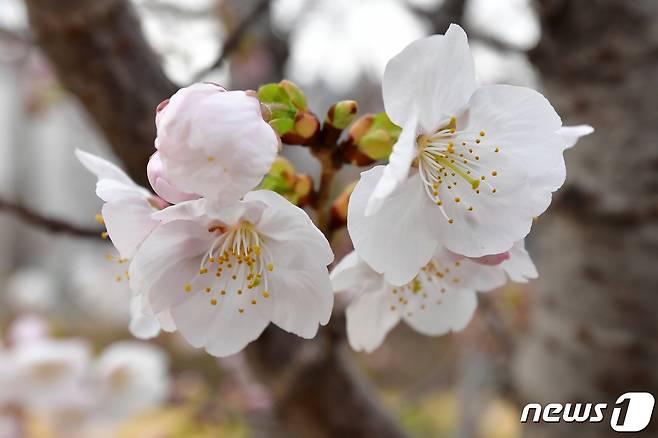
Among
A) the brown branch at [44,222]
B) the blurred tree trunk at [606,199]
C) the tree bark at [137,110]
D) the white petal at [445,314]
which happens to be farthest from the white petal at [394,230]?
the blurred tree trunk at [606,199]

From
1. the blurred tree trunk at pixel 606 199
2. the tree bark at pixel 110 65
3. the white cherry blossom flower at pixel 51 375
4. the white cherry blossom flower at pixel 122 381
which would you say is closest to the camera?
the tree bark at pixel 110 65

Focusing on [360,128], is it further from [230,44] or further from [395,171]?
[230,44]

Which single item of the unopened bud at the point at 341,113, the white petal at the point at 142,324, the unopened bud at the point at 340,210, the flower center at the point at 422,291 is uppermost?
the unopened bud at the point at 341,113

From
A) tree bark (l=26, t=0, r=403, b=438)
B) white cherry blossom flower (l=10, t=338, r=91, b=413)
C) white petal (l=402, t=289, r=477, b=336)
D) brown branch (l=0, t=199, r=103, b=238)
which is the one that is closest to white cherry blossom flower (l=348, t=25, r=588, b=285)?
white petal (l=402, t=289, r=477, b=336)

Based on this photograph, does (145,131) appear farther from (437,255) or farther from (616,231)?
(616,231)

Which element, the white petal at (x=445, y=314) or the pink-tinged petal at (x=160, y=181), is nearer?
the pink-tinged petal at (x=160, y=181)

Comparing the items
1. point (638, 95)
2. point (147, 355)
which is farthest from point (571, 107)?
point (147, 355)

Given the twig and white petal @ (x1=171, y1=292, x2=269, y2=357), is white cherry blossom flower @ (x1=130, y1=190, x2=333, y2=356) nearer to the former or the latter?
white petal @ (x1=171, y1=292, x2=269, y2=357)

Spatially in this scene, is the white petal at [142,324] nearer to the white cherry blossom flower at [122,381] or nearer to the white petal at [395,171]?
the white petal at [395,171]

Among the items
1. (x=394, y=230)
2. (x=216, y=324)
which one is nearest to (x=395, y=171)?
(x=394, y=230)
